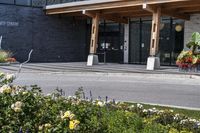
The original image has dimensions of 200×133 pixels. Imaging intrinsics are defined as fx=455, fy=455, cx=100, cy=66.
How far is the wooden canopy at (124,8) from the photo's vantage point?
1051 inches

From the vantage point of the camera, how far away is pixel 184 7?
28125mm

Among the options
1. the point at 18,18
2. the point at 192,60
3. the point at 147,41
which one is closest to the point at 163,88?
the point at 192,60

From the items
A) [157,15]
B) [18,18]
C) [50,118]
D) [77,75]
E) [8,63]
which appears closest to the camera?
[50,118]

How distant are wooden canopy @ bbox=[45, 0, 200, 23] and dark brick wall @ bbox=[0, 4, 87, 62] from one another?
1517 millimetres

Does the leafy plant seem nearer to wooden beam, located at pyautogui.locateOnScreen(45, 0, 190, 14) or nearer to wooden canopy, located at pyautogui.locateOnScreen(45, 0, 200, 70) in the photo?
wooden canopy, located at pyautogui.locateOnScreen(45, 0, 200, 70)

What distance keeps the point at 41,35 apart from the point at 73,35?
3009mm

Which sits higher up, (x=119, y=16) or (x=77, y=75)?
Result: (x=119, y=16)

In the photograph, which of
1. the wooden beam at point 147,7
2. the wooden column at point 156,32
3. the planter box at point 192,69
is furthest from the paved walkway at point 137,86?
the wooden beam at point 147,7

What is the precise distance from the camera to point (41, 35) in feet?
121

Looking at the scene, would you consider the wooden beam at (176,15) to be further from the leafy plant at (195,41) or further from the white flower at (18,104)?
the white flower at (18,104)

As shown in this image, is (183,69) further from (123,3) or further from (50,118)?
(50,118)

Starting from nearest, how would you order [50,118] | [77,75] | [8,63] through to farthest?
[50,118] → [77,75] → [8,63]

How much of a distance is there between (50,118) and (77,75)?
18.8 m

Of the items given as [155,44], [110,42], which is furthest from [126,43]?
[155,44]
